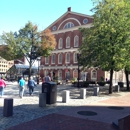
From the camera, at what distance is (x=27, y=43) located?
3111 centimetres

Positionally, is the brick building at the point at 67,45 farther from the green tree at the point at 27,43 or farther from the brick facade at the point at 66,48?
the green tree at the point at 27,43

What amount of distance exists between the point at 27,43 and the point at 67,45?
15.8 m

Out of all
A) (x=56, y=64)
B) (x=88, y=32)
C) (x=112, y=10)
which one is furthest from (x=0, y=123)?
(x=56, y=64)

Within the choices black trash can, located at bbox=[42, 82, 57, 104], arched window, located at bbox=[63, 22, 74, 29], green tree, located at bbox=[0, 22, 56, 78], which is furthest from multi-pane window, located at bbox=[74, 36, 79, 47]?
black trash can, located at bbox=[42, 82, 57, 104]

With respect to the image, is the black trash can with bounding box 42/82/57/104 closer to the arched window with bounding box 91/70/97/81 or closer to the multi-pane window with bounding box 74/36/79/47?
the arched window with bounding box 91/70/97/81

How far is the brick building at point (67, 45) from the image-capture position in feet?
141

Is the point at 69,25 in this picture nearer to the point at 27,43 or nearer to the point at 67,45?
the point at 67,45

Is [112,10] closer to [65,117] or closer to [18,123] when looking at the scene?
[65,117]

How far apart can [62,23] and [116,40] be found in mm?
32507

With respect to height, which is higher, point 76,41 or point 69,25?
point 69,25

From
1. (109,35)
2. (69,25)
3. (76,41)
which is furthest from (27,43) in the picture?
(109,35)

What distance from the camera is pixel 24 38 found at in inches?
1240

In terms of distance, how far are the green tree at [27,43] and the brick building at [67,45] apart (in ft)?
37.4

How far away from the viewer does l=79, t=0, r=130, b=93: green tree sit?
15535mm
